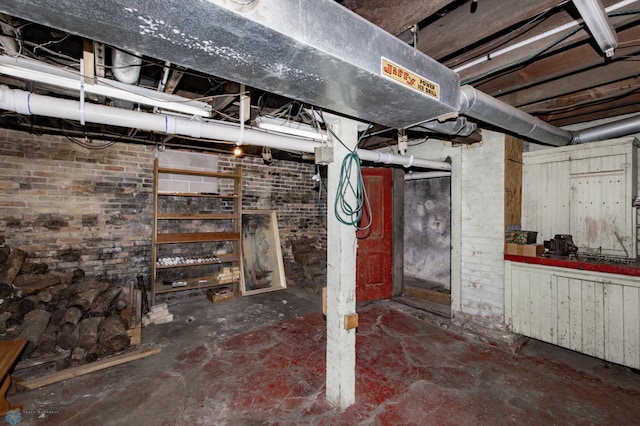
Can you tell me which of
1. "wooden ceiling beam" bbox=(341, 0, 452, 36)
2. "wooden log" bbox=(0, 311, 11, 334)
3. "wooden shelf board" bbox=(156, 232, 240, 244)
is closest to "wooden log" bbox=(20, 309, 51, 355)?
"wooden log" bbox=(0, 311, 11, 334)

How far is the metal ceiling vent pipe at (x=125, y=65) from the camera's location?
1.77 m

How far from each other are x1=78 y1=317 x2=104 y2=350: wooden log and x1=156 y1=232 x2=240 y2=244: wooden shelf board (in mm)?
1383

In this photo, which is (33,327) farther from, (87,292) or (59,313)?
(87,292)

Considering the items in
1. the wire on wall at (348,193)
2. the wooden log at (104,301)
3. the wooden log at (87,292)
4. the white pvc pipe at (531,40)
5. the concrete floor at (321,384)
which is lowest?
the concrete floor at (321,384)

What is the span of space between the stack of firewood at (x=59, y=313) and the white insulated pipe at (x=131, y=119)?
225 cm

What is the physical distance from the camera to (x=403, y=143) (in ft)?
10.2

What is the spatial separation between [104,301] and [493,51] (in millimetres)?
4754

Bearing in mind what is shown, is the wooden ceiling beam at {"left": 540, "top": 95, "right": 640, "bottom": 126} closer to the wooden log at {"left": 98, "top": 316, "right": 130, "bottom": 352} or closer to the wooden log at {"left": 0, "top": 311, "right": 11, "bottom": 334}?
the wooden log at {"left": 98, "top": 316, "right": 130, "bottom": 352}

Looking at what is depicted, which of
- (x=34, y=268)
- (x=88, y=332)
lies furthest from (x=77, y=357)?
→ (x=34, y=268)

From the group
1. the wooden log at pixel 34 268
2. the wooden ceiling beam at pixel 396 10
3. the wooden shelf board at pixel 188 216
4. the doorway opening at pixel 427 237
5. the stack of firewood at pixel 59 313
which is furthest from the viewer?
the doorway opening at pixel 427 237

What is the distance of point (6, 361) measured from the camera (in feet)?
7.18

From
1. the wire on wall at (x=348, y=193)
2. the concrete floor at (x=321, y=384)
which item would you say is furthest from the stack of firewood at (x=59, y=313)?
the wire on wall at (x=348, y=193)

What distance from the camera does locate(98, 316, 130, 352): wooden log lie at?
296 centimetres

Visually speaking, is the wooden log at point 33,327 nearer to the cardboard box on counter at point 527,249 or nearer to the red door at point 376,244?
the red door at point 376,244
